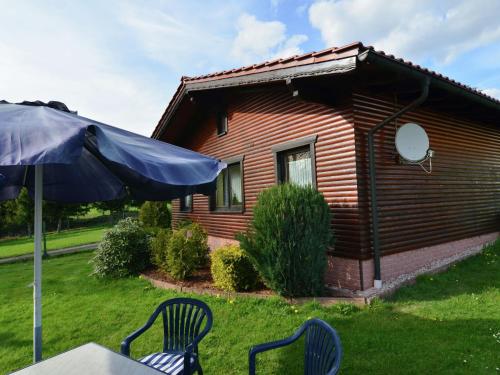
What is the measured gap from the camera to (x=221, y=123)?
9453 millimetres

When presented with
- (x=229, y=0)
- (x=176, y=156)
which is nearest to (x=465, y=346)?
(x=176, y=156)

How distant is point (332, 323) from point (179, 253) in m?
3.65

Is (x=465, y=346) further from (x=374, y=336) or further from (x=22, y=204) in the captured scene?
(x=22, y=204)

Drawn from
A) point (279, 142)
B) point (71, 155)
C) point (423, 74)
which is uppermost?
point (423, 74)

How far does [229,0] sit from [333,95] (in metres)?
3.09

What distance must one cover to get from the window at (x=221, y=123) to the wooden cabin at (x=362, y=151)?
12cm

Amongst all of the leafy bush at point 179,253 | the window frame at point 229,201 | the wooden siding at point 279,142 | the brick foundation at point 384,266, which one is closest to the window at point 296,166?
the wooden siding at point 279,142

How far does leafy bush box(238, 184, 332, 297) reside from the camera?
195 inches

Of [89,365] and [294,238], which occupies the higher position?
[294,238]

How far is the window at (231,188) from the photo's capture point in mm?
8555

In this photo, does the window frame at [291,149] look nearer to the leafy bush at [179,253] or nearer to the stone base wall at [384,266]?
the stone base wall at [384,266]

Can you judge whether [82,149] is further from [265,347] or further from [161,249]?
[161,249]

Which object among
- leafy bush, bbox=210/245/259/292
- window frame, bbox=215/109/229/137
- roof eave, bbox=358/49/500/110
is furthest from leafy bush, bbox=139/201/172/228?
roof eave, bbox=358/49/500/110

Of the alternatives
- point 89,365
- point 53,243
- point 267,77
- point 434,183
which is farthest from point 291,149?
point 53,243
